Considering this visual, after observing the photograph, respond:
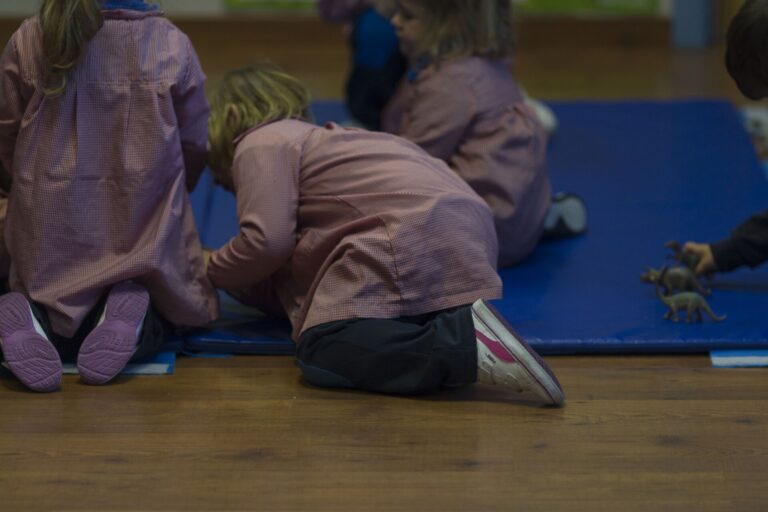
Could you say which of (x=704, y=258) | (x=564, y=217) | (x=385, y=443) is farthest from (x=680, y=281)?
(x=385, y=443)

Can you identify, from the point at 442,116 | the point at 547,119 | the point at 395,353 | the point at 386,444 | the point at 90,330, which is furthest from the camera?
the point at 547,119

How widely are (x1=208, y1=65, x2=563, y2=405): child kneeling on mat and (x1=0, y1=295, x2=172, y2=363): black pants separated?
14 cm

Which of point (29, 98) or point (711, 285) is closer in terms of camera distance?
point (29, 98)

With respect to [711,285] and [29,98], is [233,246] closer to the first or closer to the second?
[29,98]

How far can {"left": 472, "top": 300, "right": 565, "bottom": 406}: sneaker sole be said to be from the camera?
1942mm

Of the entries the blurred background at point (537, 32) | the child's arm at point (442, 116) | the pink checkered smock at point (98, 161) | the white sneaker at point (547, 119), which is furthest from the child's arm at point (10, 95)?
the blurred background at point (537, 32)

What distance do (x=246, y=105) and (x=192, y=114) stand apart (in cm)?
11

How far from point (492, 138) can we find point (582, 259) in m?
0.31

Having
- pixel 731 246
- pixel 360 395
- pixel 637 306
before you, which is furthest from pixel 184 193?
pixel 731 246

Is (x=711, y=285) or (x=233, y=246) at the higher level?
(x=233, y=246)

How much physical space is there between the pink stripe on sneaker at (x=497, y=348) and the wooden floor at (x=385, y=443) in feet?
0.30

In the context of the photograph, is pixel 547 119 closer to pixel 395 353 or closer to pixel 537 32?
pixel 537 32

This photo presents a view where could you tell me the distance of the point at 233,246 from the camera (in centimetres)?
212

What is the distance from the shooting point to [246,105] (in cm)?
221
